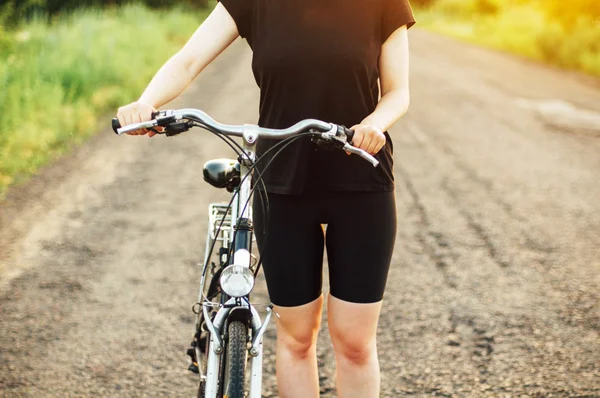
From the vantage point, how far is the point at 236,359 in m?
2.18

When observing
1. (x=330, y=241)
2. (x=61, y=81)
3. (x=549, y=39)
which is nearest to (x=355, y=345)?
(x=330, y=241)

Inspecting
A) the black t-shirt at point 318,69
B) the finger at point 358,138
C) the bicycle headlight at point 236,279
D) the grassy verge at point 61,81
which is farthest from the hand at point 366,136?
the grassy verge at point 61,81

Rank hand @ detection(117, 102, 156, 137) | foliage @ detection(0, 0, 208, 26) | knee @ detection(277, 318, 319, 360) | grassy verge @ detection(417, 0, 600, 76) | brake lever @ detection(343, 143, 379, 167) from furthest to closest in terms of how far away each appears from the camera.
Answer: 1. foliage @ detection(0, 0, 208, 26)
2. grassy verge @ detection(417, 0, 600, 76)
3. knee @ detection(277, 318, 319, 360)
4. hand @ detection(117, 102, 156, 137)
5. brake lever @ detection(343, 143, 379, 167)

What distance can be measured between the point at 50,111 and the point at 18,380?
617 cm

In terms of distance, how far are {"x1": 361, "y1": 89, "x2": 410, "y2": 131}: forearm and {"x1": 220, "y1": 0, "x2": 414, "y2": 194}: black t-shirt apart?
0.06 metres

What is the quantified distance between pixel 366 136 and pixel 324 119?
0.28 metres

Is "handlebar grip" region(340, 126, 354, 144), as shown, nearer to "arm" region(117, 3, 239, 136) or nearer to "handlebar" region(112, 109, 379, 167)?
"handlebar" region(112, 109, 379, 167)

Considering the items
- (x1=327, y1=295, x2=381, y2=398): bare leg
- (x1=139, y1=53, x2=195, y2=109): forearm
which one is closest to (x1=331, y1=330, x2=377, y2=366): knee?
(x1=327, y1=295, x2=381, y2=398): bare leg

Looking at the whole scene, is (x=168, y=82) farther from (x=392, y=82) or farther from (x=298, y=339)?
(x=298, y=339)

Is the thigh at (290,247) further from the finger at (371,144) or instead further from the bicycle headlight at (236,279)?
the finger at (371,144)

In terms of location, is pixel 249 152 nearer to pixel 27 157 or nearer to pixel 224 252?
pixel 224 252

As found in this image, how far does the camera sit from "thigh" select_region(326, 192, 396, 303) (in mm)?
2398

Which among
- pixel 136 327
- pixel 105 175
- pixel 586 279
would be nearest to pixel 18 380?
pixel 136 327

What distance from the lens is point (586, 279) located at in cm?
487
